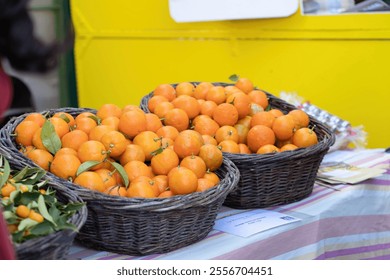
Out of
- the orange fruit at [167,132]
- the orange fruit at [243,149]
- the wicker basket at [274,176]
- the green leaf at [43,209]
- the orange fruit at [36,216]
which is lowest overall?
the wicker basket at [274,176]

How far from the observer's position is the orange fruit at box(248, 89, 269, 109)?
93.6 inches

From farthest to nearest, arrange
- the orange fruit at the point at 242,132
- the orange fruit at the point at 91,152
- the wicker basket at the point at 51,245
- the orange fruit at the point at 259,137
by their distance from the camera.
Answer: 1. the orange fruit at the point at 242,132
2. the orange fruit at the point at 259,137
3. the orange fruit at the point at 91,152
4. the wicker basket at the point at 51,245

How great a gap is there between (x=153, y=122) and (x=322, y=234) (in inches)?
25.8

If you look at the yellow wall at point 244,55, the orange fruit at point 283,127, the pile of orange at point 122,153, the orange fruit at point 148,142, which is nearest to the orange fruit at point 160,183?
the pile of orange at point 122,153

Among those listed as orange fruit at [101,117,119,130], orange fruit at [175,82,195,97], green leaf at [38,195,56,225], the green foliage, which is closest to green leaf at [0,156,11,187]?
the green foliage

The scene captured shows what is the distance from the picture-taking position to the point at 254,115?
2.23 metres

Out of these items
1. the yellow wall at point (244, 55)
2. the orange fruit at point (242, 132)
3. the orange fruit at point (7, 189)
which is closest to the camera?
the orange fruit at point (7, 189)

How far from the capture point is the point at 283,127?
2156 mm

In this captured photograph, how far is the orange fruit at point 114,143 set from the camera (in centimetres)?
182

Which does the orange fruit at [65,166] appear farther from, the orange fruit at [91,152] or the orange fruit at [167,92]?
the orange fruit at [167,92]

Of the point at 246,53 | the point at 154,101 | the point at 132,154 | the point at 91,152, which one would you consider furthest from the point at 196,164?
the point at 246,53

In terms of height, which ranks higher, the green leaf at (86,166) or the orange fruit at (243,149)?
the green leaf at (86,166)

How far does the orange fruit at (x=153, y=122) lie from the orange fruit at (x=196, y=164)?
0.70 feet

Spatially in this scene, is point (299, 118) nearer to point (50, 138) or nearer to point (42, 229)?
point (50, 138)
